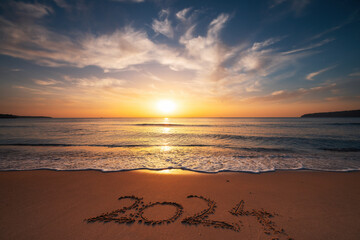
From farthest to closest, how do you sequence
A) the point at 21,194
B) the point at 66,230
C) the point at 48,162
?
1. the point at 48,162
2. the point at 21,194
3. the point at 66,230

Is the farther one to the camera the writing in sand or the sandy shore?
the writing in sand

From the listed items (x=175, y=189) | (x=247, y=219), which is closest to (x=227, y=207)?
(x=247, y=219)

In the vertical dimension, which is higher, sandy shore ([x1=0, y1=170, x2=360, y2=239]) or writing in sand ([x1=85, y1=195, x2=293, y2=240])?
writing in sand ([x1=85, y1=195, x2=293, y2=240])

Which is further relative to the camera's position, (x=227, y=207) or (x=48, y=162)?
(x=48, y=162)

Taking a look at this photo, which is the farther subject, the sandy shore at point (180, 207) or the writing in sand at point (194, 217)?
the writing in sand at point (194, 217)

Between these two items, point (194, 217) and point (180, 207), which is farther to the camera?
point (180, 207)

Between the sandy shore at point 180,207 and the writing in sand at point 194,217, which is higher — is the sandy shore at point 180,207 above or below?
below

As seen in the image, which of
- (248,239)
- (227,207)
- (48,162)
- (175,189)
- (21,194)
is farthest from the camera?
(48,162)

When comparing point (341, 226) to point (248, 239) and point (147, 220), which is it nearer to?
point (248, 239)
